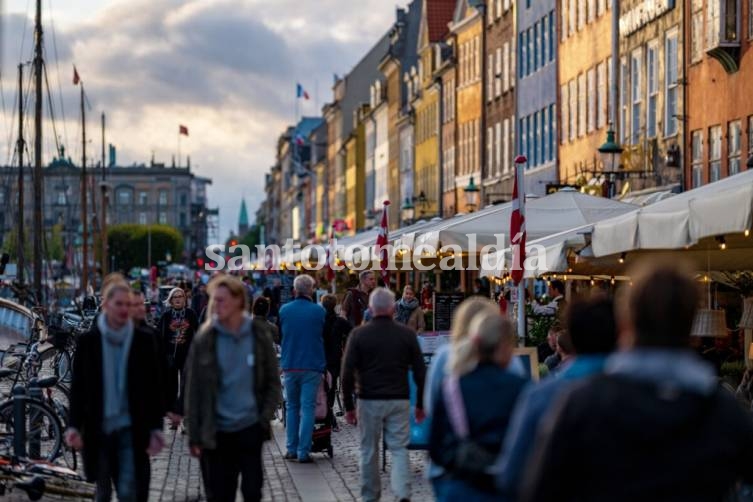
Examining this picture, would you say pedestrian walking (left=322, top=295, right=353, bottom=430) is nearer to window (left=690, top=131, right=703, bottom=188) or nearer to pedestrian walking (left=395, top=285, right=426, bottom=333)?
pedestrian walking (left=395, top=285, right=426, bottom=333)

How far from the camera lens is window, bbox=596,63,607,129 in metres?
45.1

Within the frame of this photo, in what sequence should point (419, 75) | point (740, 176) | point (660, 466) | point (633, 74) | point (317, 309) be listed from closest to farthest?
point (660, 466) < point (740, 176) < point (317, 309) < point (633, 74) < point (419, 75)

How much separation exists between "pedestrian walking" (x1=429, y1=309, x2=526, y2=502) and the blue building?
1744 inches

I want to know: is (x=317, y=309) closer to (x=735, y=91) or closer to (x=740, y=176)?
(x=740, y=176)

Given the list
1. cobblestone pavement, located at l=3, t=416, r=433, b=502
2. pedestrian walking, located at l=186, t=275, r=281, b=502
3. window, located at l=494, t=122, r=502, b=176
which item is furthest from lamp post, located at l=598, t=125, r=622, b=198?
window, located at l=494, t=122, r=502, b=176

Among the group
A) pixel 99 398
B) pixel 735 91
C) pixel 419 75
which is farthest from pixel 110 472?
pixel 419 75

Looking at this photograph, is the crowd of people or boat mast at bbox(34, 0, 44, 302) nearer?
the crowd of people

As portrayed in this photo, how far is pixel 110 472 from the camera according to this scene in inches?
440

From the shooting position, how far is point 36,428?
16344 mm

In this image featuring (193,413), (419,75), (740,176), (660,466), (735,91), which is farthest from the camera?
(419,75)

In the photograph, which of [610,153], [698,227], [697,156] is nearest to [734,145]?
[610,153]

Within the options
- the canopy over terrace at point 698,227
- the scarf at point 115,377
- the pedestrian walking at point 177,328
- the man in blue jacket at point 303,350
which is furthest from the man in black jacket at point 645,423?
the pedestrian walking at point 177,328

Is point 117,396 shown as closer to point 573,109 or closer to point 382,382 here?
point 382,382

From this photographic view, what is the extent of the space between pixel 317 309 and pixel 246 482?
21.8 feet
